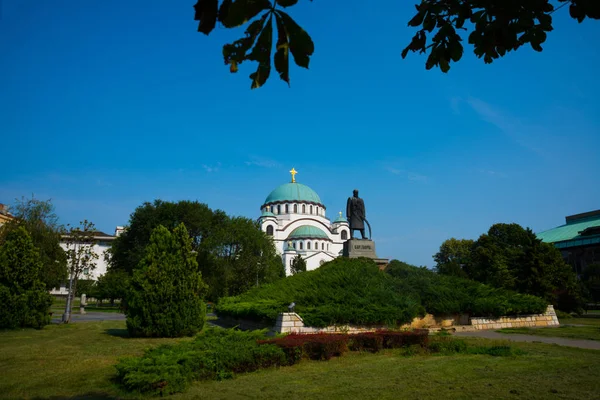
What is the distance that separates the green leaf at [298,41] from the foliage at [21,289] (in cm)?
1643

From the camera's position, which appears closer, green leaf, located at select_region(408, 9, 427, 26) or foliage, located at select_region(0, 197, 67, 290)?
green leaf, located at select_region(408, 9, 427, 26)

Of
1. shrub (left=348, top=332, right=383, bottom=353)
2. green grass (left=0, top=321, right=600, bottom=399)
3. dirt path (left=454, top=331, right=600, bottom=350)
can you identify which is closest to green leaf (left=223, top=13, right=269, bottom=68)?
green grass (left=0, top=321, right=600, bottom=399)

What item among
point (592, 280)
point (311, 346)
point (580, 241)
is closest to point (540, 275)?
point (592, 280)

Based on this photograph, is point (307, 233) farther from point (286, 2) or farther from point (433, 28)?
point (286, 2)

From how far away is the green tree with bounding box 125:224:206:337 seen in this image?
12.6 metres

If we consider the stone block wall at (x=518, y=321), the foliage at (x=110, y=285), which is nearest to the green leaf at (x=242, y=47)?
the stone block wall at (x=518, y=321)

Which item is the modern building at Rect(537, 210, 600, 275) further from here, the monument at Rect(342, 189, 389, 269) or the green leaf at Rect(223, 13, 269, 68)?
the green leaf at Rect(223, 13, 269, 68)

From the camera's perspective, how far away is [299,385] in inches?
235

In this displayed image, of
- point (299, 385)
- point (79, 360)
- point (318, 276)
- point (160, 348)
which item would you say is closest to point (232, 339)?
point (160, 348)

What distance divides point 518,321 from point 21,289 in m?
17.8

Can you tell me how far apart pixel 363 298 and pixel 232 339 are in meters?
5.77

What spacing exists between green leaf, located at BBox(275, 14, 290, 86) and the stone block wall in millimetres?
13678

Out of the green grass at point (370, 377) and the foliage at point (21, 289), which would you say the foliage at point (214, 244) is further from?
the green grass at point (370, 377)

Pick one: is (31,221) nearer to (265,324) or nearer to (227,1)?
(265,324)
